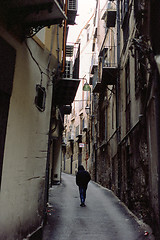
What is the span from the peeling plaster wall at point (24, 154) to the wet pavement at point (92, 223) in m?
0.72

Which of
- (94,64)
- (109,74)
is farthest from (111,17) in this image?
(94,64)

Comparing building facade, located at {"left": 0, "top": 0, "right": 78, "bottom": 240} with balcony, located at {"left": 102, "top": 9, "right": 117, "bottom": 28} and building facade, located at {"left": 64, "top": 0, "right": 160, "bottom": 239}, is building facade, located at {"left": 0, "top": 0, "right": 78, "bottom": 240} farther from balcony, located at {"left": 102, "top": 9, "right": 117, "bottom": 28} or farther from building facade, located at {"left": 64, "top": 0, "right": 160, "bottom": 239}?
balcony, located at {"left": 102, "top": 9, "right": 117, "bottom": 28}

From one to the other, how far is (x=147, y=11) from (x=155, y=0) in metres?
0.61

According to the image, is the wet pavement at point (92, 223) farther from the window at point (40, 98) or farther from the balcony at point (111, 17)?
the balcony at point (111, 17)

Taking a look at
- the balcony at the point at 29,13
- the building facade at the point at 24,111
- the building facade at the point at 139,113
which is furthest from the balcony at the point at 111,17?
the balcony at the point at 29,13

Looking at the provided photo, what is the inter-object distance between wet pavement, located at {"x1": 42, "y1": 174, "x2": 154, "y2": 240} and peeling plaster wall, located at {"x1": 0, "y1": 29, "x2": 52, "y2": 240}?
0.72 m

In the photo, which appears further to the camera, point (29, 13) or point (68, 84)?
point (68, 84)

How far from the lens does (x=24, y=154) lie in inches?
217

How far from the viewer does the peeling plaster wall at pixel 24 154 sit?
4.82 metres

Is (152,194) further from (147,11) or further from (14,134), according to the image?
(147,11)

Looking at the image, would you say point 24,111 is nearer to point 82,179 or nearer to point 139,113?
point 139,113

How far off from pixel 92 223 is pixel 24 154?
9.89 ft

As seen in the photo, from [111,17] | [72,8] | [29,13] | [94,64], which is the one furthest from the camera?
[94,64]

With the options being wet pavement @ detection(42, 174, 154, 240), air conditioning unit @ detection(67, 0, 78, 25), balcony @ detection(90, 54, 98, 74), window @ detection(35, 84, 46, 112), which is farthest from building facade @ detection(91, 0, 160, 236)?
balcony @ detection(90, 54, 98, 74)
